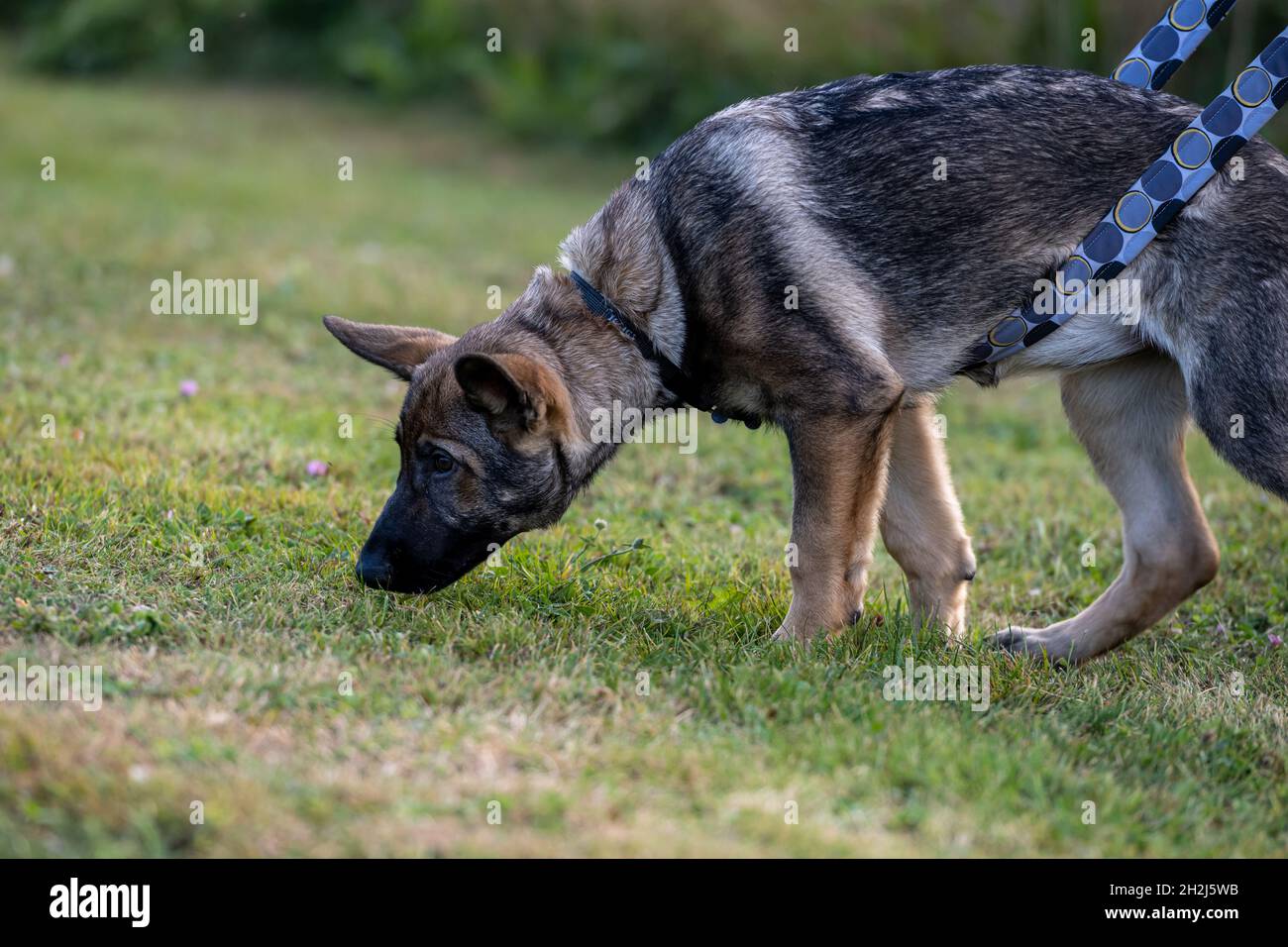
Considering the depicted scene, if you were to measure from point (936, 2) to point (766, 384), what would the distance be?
35.2 ft

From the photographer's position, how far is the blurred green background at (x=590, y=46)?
41.5ft

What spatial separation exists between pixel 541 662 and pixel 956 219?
2.01 m

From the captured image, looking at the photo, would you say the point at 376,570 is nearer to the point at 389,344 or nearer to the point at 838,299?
the point at 389,344

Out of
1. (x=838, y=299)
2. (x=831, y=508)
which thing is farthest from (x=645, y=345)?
(x=831, y=508)

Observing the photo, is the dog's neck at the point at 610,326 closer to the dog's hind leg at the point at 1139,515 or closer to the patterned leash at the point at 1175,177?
the patterned leash at the point at 1175,177

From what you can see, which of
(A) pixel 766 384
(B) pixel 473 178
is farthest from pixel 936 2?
(A) pixel 766 384

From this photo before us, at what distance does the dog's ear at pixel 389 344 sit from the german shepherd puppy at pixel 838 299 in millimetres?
124

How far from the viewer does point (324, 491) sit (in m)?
5.47

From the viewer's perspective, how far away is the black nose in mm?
4316

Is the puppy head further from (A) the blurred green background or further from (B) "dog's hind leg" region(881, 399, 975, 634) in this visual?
Answer: (A) the blurred green background

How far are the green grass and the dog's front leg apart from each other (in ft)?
0.49

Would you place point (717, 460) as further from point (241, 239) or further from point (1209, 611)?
point (241, 239)

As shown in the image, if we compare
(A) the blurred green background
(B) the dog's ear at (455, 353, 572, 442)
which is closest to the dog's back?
(B) the dog's ear at (455, 353, 572, 442)

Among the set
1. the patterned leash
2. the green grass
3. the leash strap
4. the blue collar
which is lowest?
the green grass
